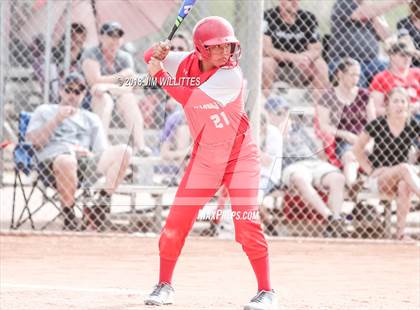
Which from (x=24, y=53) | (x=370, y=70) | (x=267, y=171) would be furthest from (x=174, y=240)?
(x=24, y=53)

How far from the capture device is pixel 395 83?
9.48 m

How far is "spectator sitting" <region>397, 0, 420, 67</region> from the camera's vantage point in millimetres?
9609

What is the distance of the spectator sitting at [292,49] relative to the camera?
9.45m

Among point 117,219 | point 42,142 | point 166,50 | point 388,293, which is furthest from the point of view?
point 117,219

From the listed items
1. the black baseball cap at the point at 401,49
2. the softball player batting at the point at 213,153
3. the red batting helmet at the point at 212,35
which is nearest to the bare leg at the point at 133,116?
the black baseball cap at the point at 401,49

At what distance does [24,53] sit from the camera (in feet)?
34.6

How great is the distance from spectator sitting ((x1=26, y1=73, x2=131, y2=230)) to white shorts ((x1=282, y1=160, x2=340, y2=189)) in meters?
1.42

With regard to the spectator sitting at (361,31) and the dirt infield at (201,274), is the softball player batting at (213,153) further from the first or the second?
the spectator sitting at (361,31)

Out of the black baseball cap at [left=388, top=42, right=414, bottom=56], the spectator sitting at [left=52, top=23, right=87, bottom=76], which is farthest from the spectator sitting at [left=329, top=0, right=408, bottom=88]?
the spectator sitting at [left=52, top=23, right=87, bottom=76]

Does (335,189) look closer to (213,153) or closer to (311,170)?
(311,170)

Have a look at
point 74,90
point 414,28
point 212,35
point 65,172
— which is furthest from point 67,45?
point 212,35

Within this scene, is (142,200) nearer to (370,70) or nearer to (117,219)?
(117,219)

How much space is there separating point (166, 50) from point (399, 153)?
403 centimetres

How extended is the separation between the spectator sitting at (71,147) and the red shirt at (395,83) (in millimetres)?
2406
